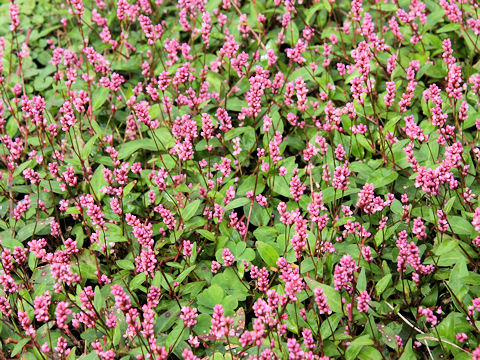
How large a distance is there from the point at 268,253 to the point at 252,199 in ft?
1.42

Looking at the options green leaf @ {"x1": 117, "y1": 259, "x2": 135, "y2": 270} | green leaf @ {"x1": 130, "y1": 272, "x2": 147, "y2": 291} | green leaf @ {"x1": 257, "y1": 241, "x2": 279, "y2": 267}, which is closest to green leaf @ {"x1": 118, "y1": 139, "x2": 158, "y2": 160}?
green leaf @ {"x1": 117, "y1": 259, "x2": 135, "y2": 270}

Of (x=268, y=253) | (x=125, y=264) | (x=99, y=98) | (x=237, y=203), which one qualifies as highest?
(x=99, y=98)

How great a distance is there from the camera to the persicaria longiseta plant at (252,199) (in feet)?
9.45

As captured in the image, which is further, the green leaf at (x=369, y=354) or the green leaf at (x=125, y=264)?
the green leaf at (x=125, y=264)

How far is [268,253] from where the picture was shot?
3.20 m

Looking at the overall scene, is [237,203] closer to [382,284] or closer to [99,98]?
[382,284]

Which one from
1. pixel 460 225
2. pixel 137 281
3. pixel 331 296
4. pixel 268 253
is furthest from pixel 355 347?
pixel 137 281

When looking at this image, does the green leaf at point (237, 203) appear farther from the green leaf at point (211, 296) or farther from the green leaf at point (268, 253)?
the green leaf at point (211, 296)

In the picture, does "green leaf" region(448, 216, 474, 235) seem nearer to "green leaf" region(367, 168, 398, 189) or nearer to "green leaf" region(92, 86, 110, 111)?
"green leaf" region(367, 168, 398, 189)

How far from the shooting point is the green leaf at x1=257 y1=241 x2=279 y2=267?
3195 mm

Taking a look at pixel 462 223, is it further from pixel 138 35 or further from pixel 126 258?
pixel 138 35

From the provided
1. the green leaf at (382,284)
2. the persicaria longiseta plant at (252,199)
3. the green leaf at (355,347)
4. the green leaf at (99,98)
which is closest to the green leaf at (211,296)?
the persicaria longiseta plant at (252,199)

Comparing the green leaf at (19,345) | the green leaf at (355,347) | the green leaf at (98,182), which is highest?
the green leaf at (98,182)

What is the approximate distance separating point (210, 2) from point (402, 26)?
1663 mm
